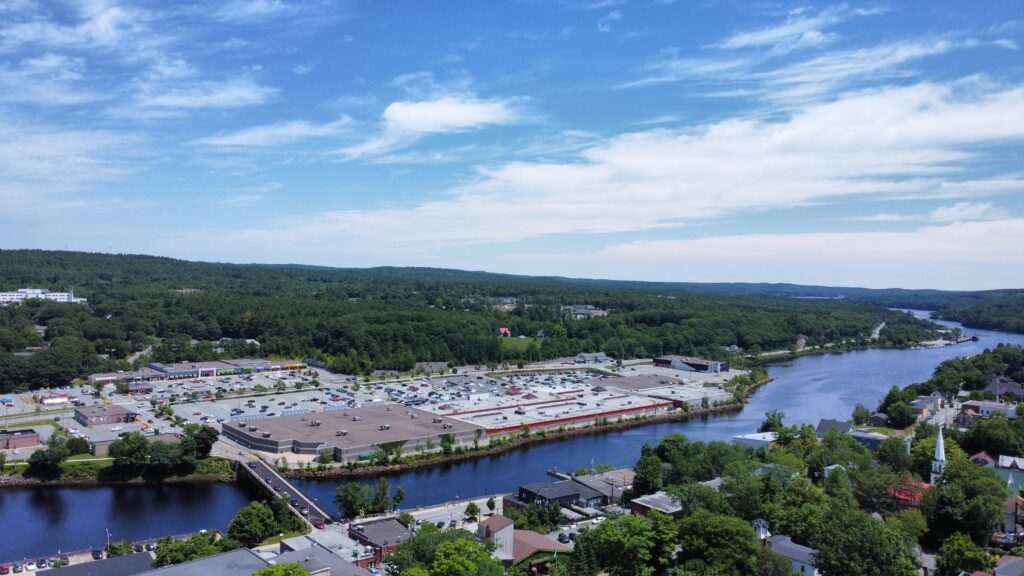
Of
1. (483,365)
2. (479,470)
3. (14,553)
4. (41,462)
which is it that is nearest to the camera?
(14,553)

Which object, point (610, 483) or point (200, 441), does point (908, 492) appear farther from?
point (200, 441)

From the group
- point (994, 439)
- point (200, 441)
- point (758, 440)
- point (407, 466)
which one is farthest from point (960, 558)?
point (200, 441)

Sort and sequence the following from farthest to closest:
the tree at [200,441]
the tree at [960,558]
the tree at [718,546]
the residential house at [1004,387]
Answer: the residential house at [1004,387]
the tree at [200,441]
the tree at [960,558]
the tree at [718,546]

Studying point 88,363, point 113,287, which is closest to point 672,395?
point 88,363

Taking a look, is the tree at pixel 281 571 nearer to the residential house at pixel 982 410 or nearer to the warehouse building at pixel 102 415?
the warehouse building at pixel 102 415

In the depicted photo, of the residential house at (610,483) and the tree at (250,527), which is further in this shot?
the residential house at (610,483)

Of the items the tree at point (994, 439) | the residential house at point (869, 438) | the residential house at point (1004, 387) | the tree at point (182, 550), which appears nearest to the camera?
the tree at point (182, 550)

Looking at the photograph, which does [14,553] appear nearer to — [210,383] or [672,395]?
[210,383]

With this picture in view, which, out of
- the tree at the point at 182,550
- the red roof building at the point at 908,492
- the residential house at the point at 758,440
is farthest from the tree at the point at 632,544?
the residential house at the point at 758,440
